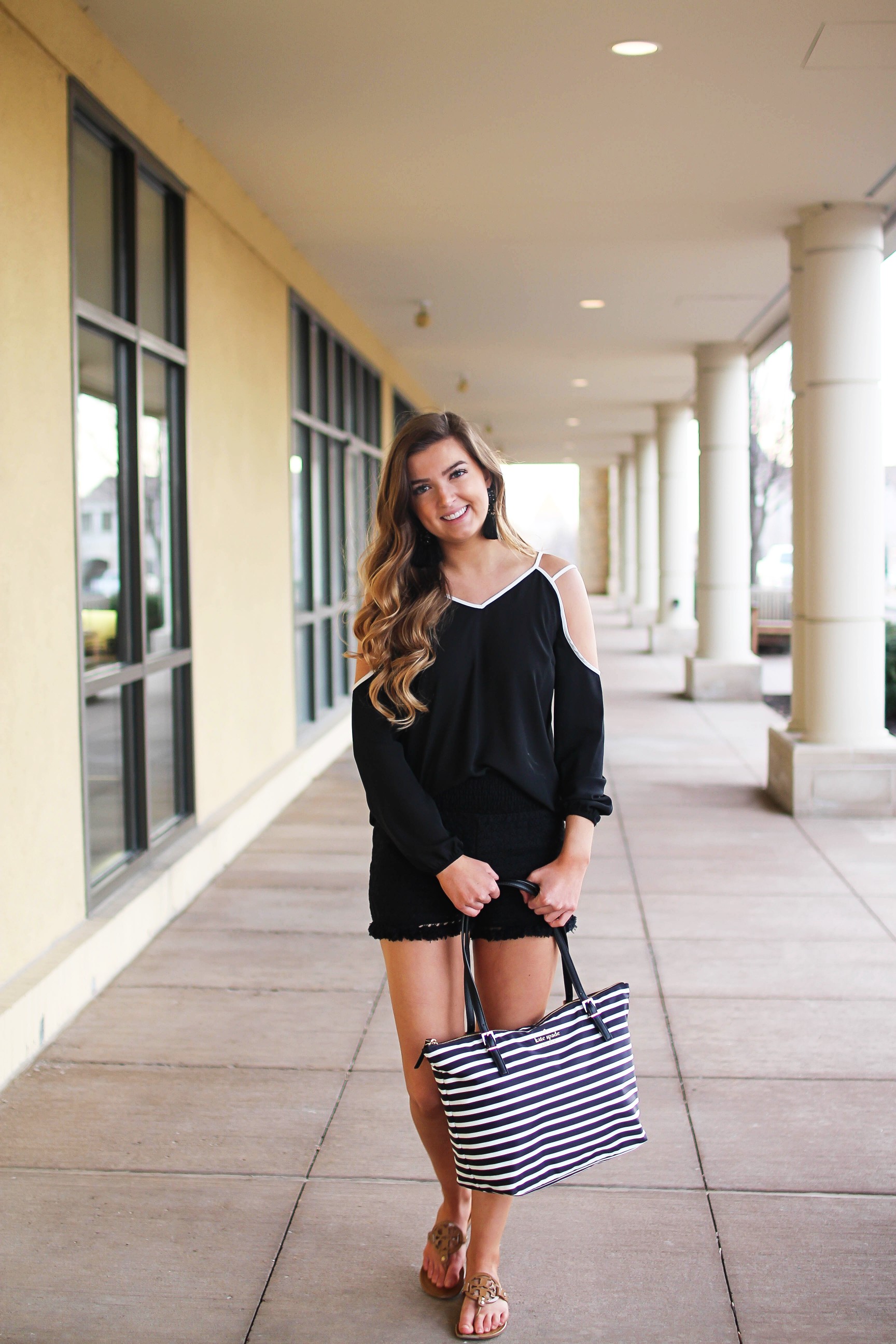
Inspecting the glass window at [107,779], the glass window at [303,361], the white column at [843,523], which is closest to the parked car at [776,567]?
the glass window at [303,361]

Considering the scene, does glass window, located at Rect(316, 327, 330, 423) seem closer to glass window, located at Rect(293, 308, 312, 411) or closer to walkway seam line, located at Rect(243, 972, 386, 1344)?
glass window, located at Rect(293, 308, 312, 411)

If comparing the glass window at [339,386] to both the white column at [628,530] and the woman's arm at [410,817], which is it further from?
the white column at [628,530]

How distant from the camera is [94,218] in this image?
4586 millimetres

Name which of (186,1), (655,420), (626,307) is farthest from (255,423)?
(655,420)

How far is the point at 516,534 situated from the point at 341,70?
3097mm

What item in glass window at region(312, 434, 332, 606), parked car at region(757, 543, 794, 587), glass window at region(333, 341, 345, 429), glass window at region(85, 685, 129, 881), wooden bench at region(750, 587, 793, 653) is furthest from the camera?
parked car at region(757, 543, 794, 587)

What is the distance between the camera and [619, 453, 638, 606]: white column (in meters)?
24.9

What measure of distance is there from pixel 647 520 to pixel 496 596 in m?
19.5

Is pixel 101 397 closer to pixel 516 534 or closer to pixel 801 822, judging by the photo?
pixel 516 534

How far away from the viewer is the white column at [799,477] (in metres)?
7.30

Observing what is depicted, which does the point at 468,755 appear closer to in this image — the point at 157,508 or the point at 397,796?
the point at 397,796

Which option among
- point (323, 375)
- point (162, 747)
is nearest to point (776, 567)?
point (323, 375)

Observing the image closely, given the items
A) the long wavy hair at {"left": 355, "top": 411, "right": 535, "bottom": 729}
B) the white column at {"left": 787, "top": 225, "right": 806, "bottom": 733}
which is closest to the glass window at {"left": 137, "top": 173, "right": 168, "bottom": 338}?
the long wavy hair at {"left": 355, "top": 411, "right": 535, "bottom": 729}

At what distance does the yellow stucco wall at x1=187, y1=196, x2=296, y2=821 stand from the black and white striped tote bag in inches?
152
